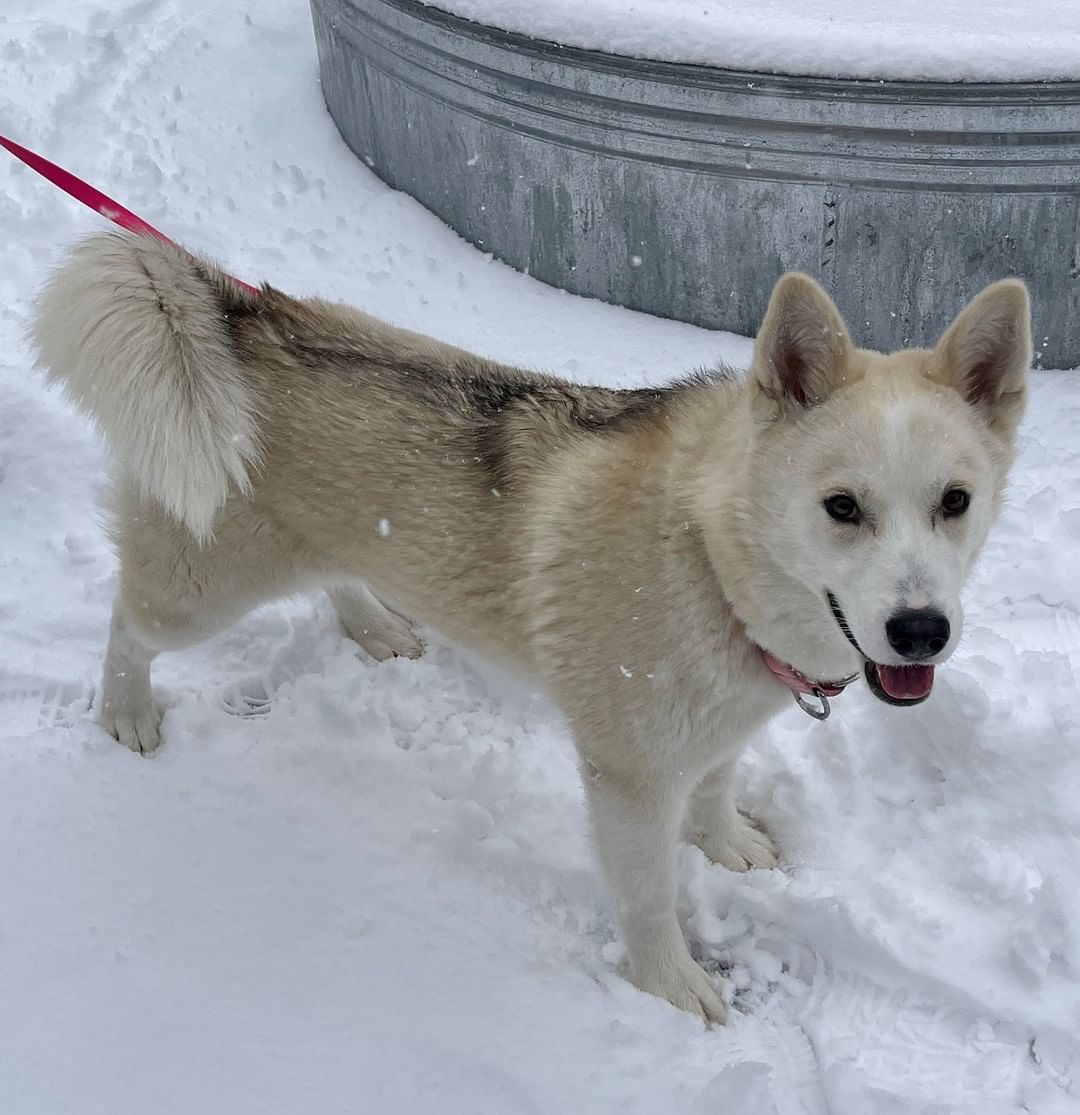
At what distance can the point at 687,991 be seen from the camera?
2.77m

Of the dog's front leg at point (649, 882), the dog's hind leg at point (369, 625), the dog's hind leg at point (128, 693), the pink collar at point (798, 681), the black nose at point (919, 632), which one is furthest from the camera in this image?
the dog's hind leg at point (369, 625)

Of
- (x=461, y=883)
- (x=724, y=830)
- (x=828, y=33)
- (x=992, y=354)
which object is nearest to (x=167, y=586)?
(x=461, y=883)

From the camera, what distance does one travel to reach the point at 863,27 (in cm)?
456

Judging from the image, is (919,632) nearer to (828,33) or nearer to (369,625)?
(369,625)

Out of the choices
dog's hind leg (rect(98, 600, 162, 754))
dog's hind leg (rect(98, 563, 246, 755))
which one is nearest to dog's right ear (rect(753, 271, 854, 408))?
dog's hind leg (rect(98, 563, 246, 755))

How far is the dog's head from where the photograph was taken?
6.89 feet

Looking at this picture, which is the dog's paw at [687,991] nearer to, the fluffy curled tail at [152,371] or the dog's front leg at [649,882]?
the dog's front leg at [649,882]

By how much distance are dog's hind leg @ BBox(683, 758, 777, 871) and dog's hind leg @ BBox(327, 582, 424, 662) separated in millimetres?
1133

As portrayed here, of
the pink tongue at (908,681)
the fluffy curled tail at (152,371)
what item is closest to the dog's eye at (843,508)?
the pink tongue at (908,681)

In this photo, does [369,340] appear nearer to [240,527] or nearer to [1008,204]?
[240,527]

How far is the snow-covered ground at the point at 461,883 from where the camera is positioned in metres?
2.53

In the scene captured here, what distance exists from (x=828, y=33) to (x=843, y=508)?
3.05 metres

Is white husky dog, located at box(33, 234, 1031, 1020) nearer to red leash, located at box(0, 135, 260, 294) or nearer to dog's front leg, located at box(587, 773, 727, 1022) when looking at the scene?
dog's front leg, located at box(587, 773, 727, 1022)

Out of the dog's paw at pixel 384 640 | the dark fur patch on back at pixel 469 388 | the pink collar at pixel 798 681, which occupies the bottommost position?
the dog's paw at pixel 384 640
